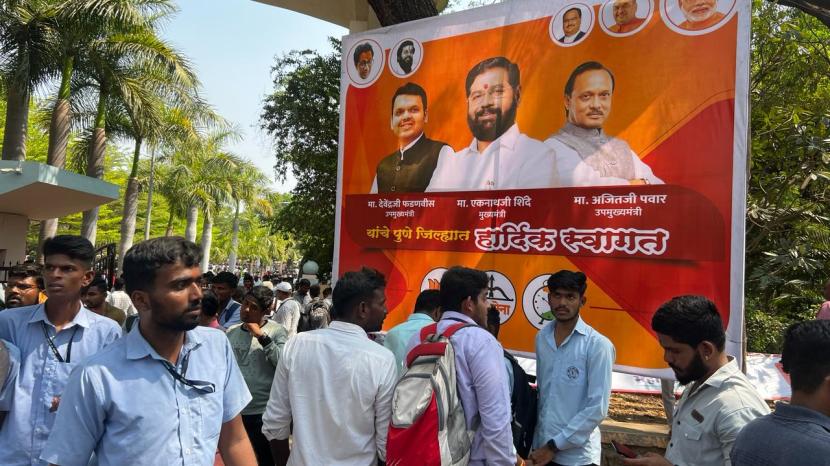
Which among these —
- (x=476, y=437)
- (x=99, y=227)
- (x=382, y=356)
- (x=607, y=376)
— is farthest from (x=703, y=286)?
(x=99, y=227)

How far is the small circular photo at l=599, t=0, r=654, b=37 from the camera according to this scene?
4504mm

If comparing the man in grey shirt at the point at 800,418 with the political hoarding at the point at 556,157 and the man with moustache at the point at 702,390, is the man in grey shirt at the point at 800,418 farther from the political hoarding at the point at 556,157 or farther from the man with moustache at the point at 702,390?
the political hoarding at the point at 556,157

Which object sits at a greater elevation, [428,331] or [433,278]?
[433,278]

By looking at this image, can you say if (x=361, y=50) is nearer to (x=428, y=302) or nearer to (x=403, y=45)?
(x=403, y=45)

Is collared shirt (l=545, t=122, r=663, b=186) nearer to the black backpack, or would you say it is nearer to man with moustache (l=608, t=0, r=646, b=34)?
man with moustache (l=608, t=0, r=646, b=34)

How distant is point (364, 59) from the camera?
19.9 ft

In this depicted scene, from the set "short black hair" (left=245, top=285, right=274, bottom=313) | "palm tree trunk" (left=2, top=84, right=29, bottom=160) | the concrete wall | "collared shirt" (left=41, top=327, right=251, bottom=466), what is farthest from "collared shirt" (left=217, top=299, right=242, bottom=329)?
"palm tree trunk" (left=2, top=84, right=29, bottom=160)

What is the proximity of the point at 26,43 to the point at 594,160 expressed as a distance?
14.7 metres

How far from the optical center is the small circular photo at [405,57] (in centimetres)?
570

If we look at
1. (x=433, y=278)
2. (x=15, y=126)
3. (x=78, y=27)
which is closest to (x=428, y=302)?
(x=433, y=278)

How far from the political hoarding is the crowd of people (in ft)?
3.76

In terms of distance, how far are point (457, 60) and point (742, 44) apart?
7.44 ft

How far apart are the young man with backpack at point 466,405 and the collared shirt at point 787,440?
47.5 inches

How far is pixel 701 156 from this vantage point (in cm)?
419
